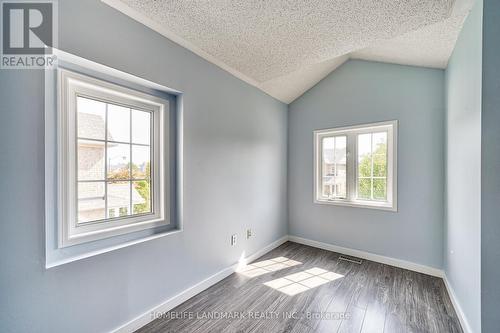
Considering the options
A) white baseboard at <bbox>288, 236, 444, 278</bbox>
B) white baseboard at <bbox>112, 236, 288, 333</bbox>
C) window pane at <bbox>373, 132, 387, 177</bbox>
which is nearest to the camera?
white baseboard at <bbox>112, 236, 288, 333</bbox>

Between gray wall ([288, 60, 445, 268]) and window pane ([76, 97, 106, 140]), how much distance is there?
2.88m

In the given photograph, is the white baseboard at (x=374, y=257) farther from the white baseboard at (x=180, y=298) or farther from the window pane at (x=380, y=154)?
the window pane at (x=380, y=154)

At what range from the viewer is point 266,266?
9.12 feet

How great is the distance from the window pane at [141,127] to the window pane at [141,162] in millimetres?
65

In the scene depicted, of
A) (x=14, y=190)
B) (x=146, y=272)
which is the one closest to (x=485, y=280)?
(x=146, y=272)

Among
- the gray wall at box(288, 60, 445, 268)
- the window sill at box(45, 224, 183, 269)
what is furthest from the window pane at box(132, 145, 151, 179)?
the gray wall at box(288, 60, 445, 268)

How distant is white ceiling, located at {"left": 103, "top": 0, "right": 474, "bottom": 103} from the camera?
1.47 m

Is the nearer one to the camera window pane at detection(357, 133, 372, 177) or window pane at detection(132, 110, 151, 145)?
window pane at detection(132, 110, 151, 145)

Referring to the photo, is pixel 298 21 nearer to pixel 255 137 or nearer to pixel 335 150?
pixel 255 137

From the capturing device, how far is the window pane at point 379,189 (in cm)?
297

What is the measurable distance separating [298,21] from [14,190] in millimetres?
2143

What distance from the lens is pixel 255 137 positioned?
118 inches

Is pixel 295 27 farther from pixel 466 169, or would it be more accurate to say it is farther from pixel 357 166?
pixel 357 166

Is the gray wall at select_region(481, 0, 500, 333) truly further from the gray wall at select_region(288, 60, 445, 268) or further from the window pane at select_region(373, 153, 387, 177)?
the window pane at select_region(373, 153, 387, 177)
